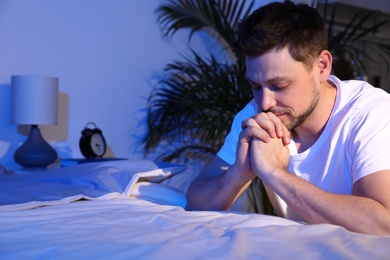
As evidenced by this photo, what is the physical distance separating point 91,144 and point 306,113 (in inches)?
63.5

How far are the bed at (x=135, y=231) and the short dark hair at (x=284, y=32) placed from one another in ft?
1.58

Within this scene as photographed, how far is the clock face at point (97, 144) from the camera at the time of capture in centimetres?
294

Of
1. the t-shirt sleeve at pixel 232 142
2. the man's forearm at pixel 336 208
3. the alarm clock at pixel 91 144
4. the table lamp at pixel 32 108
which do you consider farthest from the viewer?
the alarm clock at pixel 91 144

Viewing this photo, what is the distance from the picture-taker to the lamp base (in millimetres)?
2693

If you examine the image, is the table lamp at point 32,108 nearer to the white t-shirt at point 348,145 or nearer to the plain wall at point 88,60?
the plain wall at point 88,60

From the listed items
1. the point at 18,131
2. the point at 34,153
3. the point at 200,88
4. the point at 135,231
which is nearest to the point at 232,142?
the point at 135,231

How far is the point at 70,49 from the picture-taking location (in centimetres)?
316

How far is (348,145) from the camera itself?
142 cm

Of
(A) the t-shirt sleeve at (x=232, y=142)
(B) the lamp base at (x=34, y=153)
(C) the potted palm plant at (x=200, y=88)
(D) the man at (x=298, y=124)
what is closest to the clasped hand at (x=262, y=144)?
(D) the man at (x=298, y=124)

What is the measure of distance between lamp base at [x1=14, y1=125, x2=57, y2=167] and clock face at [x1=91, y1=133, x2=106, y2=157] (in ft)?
0.73

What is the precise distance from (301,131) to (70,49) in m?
1.88

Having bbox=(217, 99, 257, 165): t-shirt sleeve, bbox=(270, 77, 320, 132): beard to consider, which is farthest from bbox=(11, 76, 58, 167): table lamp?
bbox=(270, 77, 320, 132): beard

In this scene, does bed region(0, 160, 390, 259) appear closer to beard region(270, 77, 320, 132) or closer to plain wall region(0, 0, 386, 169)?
beard region(270, 77, 320, 132)

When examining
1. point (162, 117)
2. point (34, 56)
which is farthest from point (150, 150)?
point (34, 56)
